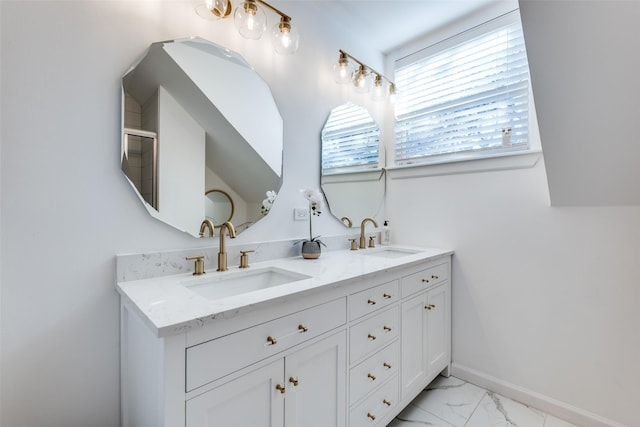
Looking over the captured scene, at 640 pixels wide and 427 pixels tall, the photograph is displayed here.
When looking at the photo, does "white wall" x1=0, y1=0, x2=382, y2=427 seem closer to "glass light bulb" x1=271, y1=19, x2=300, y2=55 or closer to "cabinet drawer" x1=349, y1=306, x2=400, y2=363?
"glass light bulb" x1=271, y1=19, x2=300, y2=55

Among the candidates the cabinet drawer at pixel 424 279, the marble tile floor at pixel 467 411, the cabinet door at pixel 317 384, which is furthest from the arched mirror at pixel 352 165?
the marble tile floor at pixel 467 411

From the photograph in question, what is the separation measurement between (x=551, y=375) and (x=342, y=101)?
2.17 m

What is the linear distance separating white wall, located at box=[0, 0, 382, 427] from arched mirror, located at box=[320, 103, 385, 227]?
1.09m

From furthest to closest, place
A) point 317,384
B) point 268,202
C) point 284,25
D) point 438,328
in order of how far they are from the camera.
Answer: point 438,328
point 268,202
point 284,25
point 317,384

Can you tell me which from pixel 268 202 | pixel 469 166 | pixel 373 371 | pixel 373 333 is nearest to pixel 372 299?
pixel 373 333

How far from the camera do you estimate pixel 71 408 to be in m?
1.03

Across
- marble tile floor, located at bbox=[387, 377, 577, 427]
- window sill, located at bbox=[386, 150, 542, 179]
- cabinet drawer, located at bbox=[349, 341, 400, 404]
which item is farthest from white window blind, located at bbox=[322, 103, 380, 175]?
marble tile floor, located at bbox=[387, 377, 577, 427]

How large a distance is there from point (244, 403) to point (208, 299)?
1.32 feet

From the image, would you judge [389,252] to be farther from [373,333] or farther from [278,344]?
[278,344]

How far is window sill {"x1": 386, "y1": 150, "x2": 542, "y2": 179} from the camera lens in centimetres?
174

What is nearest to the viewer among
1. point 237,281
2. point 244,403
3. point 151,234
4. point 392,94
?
point 244,403

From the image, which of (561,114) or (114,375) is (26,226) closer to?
(114,375)

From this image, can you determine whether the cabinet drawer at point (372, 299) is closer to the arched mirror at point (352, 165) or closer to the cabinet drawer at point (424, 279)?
the cabinet drawer at point (424, 279)

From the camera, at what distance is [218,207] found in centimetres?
140
